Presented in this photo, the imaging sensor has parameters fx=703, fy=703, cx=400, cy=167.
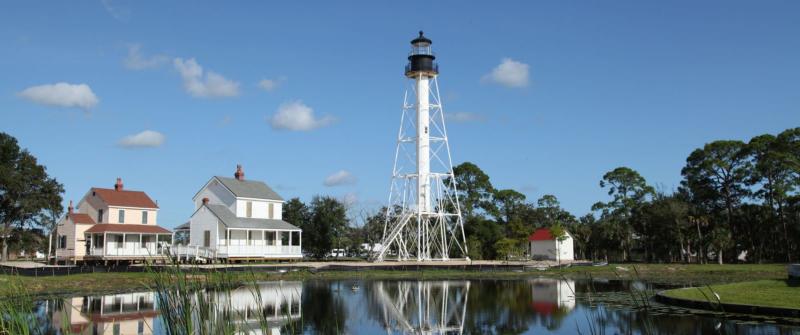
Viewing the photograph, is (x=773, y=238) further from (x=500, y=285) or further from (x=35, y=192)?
(x=35, y=192)

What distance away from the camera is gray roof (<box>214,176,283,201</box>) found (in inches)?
2179

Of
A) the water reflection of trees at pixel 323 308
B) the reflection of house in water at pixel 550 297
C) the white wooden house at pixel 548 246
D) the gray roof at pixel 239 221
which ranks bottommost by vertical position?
the reflection of house in water at pixel 550 297

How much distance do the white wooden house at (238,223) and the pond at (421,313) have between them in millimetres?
18423

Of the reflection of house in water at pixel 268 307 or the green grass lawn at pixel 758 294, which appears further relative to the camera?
the green grass lawn at pixel 758 294

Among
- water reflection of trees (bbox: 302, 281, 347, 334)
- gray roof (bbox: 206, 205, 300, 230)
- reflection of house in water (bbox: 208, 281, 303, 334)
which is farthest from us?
gray roof (bbox: 206, 205, 300, 230)

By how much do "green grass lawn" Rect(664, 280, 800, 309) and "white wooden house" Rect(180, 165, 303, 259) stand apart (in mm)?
34043

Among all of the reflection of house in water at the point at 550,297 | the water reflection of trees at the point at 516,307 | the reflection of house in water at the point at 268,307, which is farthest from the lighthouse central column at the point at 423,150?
the reflection of house in water at the point at 268,307

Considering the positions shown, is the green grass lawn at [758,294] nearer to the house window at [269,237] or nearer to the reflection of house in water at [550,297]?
the reflection of house in water at [550,297]

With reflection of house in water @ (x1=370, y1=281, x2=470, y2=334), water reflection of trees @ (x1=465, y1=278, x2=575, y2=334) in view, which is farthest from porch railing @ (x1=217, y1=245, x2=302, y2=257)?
water reflection of trees @ (x1=465, y1=278, x2=575, y2=334)

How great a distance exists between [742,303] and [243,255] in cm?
3792

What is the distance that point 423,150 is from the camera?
189ft

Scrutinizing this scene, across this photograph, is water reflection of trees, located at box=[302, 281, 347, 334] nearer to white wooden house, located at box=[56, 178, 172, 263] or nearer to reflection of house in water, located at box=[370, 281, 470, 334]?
reflection of house in water, located at box=[370, 281, 470, 334]

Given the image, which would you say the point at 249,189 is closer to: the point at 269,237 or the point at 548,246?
the point at 269,237

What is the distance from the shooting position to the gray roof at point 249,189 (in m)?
55.3
